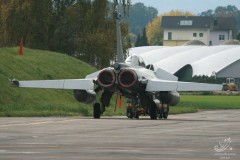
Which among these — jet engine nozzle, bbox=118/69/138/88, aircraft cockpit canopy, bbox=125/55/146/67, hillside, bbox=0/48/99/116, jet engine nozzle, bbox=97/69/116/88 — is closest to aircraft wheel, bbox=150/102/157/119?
jet engine nozzle, bbox=118/69/138/88

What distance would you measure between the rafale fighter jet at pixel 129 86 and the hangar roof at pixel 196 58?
91.0 m

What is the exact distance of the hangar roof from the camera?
13438 centimetres

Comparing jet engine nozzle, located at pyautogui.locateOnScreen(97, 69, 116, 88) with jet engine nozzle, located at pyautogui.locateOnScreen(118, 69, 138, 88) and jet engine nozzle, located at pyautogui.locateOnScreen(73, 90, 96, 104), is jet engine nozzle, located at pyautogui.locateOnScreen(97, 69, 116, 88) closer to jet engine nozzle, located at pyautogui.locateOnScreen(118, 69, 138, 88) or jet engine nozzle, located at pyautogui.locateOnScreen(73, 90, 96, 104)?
jet engine nozzle, located at pyautogui.locateOnScreen(118, 69, 138, 88)

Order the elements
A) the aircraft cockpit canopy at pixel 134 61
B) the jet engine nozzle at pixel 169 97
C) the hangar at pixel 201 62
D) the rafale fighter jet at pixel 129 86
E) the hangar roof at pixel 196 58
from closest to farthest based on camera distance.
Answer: the rafale fighter jet at pixel 129 86
the aircraft cockpit canopy at pixel 134 61
the jet engine nozzle at pixel 169 97
the hangar at pixel 201 62
the hangar roof at pixel 196 58

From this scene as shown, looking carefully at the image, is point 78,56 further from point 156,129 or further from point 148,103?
point 156,129

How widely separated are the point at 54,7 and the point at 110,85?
4144 centimetres

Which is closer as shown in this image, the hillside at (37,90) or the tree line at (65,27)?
the hillside at (37,90)

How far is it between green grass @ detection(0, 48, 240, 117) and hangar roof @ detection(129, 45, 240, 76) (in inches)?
2795

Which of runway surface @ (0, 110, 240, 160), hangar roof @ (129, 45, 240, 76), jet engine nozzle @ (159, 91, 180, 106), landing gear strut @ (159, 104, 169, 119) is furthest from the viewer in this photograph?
hangar roof @ (129, 45, 240, 76)

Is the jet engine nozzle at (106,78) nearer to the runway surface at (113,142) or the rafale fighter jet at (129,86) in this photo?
the rafale fighter jet at (129,86)

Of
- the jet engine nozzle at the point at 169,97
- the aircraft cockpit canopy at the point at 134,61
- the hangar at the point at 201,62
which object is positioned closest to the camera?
the aircraft cockpit canopy at the point at 134,61

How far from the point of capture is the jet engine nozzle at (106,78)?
37.7m

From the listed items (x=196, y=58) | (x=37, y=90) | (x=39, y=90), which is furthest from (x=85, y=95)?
(x=196, y=58)

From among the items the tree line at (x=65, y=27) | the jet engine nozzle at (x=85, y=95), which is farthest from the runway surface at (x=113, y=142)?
the tree line at (x=65, y=27)
